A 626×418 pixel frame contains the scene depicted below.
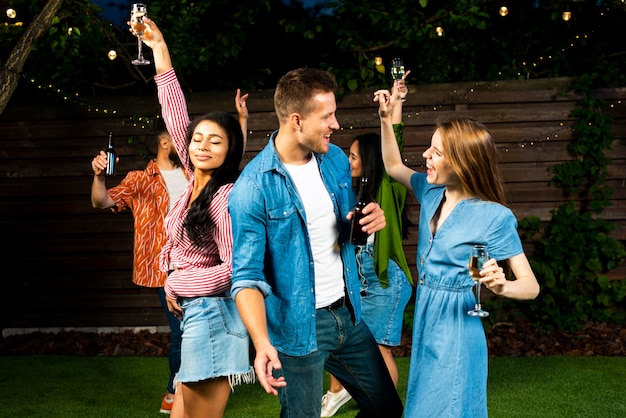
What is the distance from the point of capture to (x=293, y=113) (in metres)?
3.39

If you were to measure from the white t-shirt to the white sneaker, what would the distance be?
220cm

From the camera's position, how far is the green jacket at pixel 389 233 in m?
5.14

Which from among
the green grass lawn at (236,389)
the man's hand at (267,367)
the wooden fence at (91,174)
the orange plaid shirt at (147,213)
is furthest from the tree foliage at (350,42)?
the man's hand at (267,367)

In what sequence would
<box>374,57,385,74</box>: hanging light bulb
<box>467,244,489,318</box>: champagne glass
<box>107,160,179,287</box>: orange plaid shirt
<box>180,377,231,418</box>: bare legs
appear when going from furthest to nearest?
<box>374,57,385,74</box>: hanging light bulb
<box>107,160,179,287</box>: orange plaid shirt
<box>180,377,231,418</box>: bare legs
<box>467,244,489,318</box>: champagne glass

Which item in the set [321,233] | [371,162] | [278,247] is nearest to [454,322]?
[321,233]

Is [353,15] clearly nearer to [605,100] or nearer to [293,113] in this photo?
[605,100]

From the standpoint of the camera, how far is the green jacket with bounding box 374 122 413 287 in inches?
203

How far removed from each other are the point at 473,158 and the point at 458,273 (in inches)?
19.2

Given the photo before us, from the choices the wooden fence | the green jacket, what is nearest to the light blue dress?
the green jacket

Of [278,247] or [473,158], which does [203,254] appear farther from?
[473,158]

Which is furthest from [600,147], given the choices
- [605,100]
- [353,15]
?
[353,15]

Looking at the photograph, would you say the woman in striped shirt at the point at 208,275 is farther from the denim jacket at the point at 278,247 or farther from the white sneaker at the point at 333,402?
the white sneaker at the point at 333,402

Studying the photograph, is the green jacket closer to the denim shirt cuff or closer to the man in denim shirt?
the man in denim shirt

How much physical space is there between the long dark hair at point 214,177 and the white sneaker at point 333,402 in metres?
2.27
